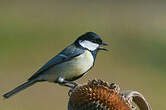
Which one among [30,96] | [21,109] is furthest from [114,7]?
[21,109]

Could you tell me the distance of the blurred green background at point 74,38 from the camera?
13.3m

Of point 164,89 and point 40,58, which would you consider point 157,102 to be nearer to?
point 164,89

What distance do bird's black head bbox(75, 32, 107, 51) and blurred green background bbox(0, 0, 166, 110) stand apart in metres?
5.37

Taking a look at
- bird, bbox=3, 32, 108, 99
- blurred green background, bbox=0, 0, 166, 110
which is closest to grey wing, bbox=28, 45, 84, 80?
bird, bbox=3, 32, 108, 99

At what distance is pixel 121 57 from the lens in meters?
18.1

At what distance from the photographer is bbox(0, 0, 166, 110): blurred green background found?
43.6ft

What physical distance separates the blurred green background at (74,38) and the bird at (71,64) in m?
5.31

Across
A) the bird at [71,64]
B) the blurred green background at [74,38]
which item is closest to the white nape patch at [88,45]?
the bird at [71,64]

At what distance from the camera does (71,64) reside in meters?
5.56

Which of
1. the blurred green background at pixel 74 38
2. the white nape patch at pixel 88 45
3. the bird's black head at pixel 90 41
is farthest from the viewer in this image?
the blurred green background at pixel 74 38

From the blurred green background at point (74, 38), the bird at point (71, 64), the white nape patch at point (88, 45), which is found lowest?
the blurred green background at point (74, 38)

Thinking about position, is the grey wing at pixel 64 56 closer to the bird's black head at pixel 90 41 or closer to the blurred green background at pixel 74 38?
the bird's black head at pixel 90 41

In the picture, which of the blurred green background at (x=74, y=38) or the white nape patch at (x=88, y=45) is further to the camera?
the blurred green background at (x=74, y=38)

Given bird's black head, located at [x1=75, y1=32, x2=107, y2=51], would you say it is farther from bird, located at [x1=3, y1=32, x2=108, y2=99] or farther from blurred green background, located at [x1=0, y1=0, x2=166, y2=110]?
blurred green background, located at [x1=0, y1=0, x2=166, y2=110]
